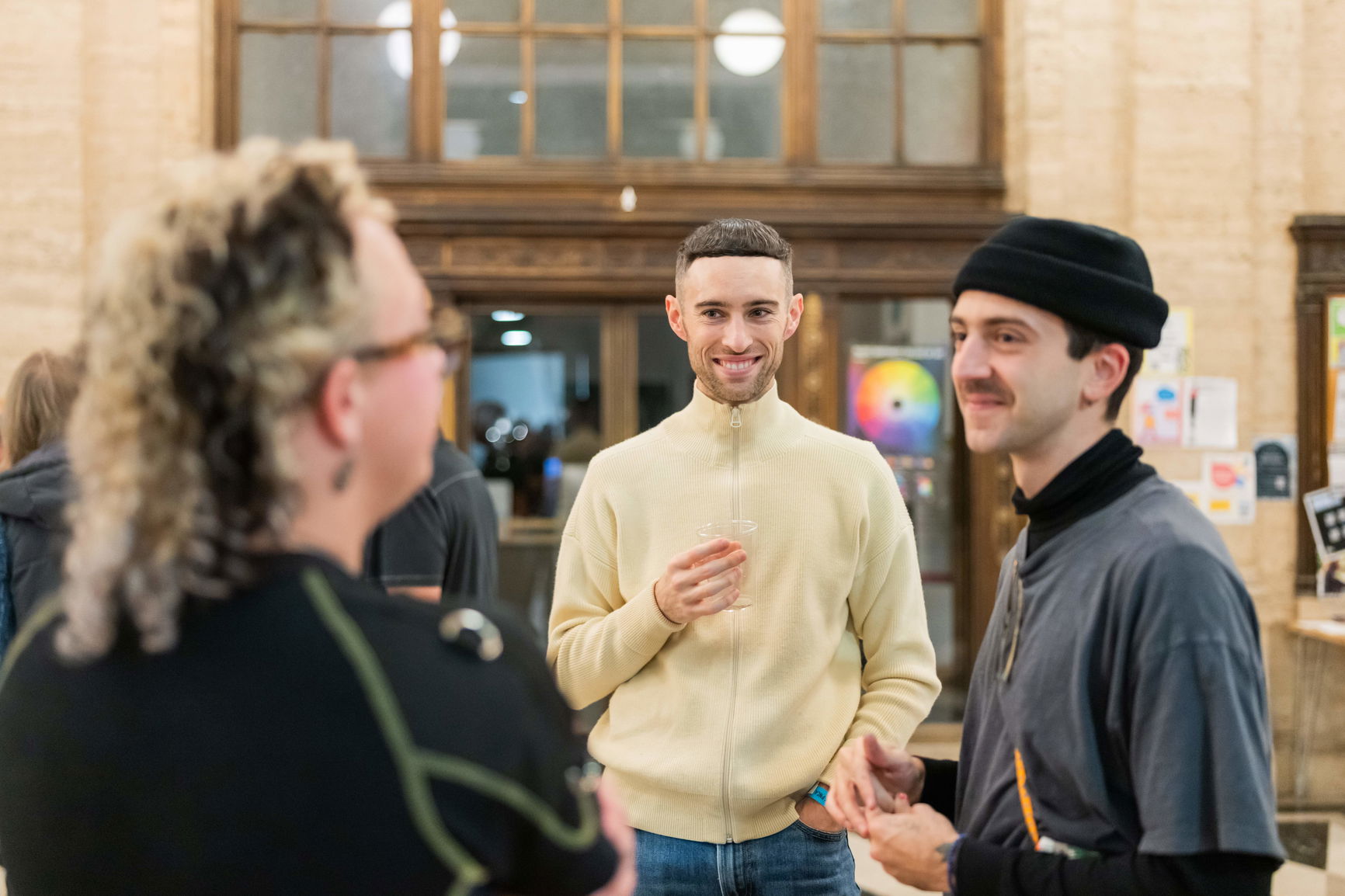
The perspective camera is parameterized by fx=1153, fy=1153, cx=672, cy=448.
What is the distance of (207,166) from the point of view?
85 centimetres

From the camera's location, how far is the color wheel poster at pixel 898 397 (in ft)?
18.3

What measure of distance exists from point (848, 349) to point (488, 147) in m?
1.97

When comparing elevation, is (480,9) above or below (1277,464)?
above

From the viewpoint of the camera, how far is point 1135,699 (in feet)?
4.03

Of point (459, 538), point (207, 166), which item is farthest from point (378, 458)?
point (459, 538)

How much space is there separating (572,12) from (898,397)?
2403 mm

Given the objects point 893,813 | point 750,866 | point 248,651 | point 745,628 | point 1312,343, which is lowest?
point 750,866

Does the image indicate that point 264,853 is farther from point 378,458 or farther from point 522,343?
point 522,343

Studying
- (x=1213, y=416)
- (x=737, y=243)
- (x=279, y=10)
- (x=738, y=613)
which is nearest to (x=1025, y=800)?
(x=738, y=613)

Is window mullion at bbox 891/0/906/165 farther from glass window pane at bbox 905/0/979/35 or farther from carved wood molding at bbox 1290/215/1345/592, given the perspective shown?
carved wood molding at bbox 1290/215/1345/592

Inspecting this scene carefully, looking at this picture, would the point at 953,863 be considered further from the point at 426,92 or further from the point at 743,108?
the point at 426,92

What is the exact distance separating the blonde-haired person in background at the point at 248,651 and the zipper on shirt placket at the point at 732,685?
111cm

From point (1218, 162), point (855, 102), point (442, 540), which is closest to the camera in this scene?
point (442, 540)

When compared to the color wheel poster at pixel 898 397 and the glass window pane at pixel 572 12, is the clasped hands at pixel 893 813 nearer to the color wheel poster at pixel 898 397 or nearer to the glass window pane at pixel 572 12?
the color wheel poster at pixel 898 397
